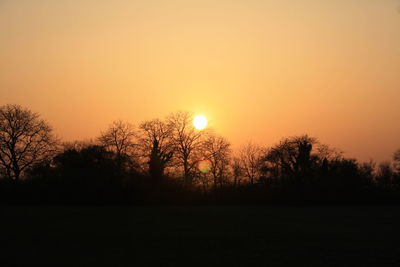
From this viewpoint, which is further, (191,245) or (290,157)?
(290,157)

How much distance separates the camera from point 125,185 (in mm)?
53531

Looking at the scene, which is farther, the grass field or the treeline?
the treeline

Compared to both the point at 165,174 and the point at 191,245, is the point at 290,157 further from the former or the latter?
the point at 191,245

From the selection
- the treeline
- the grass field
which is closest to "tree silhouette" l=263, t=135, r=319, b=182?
the treeline

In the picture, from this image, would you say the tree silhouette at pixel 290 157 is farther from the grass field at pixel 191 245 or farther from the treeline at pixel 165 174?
the grass field at pixel 191 245

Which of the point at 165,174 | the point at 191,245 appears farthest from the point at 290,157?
the point at 191,245

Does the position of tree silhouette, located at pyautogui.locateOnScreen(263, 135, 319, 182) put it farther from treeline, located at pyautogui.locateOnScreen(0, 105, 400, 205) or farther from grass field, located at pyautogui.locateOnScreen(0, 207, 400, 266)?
grass field, located at pyautogui.locateOnScreen(0, 207, 400, 266)

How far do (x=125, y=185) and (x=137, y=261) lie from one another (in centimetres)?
3890

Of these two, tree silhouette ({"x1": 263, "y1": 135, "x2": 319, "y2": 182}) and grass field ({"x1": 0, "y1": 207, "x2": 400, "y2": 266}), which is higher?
tree silhouette ({"x1": 263, "y1": 135, "x2": 319, "y2": 182})

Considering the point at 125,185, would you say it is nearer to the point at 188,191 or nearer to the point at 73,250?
the point at 188,191

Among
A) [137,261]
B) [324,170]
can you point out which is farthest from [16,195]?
[324,170]

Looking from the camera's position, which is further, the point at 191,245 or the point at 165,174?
the point at 165,174

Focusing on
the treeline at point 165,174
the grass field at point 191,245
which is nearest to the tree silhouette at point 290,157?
the treeline at point 165,174

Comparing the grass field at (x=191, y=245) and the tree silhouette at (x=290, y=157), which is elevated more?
the tree silhouette at (x=290, y=157)
